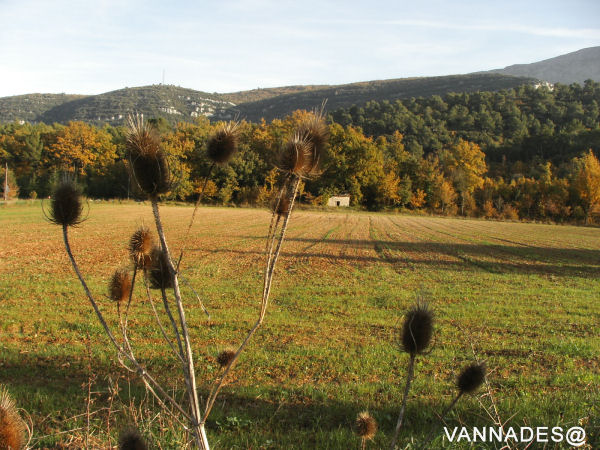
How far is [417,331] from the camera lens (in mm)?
2014

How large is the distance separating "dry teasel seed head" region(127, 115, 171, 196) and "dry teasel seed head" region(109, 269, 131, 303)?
40.9 inches

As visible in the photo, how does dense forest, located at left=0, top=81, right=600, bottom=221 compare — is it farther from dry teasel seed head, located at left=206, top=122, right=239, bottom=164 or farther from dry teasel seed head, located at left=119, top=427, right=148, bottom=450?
dry teasel seed head, located at left=119, top=427, right=148, bottom=450

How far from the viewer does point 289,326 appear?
410 inches

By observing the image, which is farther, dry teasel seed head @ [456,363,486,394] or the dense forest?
the dense forest

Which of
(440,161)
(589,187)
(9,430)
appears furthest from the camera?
(440,161)

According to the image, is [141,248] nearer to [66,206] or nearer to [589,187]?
[66,206]

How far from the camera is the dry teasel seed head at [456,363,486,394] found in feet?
7.04

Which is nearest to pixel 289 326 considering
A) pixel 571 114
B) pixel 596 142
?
pixel 596 142

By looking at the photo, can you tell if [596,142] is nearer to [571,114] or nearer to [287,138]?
[571,114]

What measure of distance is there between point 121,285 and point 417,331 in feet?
6.00

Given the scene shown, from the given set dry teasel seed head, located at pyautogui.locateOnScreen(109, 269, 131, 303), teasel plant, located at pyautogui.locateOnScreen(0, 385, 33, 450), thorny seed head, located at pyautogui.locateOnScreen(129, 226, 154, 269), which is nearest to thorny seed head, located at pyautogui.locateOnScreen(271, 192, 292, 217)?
thorny seed head, located at pyautogui.locateOnScreen(129, 226, 154, 269)

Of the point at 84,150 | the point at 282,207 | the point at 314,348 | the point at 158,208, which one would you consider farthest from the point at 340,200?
the point at 158,208

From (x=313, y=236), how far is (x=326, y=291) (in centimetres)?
1999

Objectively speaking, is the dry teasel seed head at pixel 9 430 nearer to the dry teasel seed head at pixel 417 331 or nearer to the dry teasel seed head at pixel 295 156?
the dry teasel seed head at pixel 295 156
